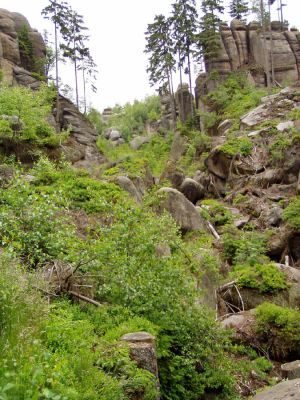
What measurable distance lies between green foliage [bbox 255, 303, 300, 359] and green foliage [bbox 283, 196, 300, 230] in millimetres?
5893

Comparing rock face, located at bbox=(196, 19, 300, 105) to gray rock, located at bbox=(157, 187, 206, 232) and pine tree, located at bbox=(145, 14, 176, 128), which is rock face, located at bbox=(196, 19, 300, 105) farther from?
gray rock, located at bbox=(157, 187, 206, 232)

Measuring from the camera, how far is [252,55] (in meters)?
41.8

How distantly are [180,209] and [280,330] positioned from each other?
702 centimetres

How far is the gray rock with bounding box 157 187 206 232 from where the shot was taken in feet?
58.9

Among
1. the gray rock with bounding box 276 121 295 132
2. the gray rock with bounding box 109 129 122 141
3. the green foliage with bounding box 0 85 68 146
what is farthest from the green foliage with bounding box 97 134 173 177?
the gray rock with bounding box 276 121 295 132

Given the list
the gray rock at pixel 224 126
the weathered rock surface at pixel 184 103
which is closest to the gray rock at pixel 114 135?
the weathered rock surface at pixel 184 103

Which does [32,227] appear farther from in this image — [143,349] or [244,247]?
[244,247]

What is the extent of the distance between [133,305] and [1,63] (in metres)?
28.1

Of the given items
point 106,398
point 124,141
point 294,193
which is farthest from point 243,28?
point 106,398

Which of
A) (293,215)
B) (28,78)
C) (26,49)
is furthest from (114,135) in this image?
(293,215)

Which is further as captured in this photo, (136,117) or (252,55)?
(136,117)

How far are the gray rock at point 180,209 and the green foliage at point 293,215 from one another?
371 cm

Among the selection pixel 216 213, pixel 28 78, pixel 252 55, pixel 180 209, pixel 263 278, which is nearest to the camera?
pixel 263 278

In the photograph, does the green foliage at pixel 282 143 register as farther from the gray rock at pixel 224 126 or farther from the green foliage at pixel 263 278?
the green foliage at pixel 263 278
